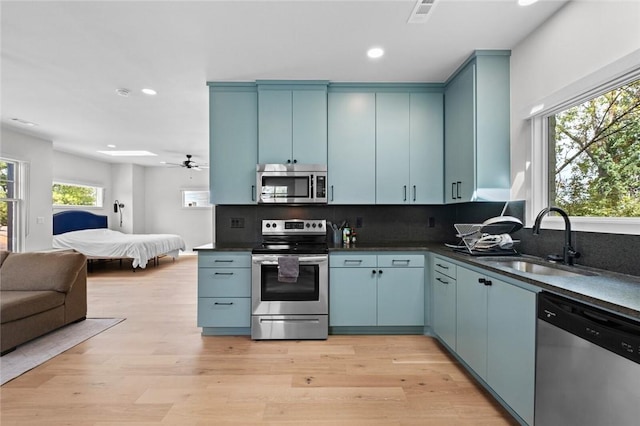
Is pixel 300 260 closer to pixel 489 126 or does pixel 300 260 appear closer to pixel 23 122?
pixel 489 126

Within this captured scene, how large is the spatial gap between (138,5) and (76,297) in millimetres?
3087

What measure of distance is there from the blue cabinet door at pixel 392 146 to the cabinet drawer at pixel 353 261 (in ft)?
2.30

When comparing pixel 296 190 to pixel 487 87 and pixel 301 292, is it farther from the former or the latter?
pixel 487 87

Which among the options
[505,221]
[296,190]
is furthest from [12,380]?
[505,221]

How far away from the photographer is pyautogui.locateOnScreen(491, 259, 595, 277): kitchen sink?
183 cm

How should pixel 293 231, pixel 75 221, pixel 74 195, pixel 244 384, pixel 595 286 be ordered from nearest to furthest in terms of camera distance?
pixel 595 286, pixel 244 384, pixel 293 231, pixel 75 221, pixel 74 195

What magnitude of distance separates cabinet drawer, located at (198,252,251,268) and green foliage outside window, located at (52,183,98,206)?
607cm

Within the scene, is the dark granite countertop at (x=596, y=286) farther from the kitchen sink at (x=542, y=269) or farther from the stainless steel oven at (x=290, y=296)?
the stainless steel oven at (x=290, y=296)

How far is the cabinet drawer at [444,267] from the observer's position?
8.12ft

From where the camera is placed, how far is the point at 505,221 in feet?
7.73

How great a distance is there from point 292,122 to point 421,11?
5.12 feet

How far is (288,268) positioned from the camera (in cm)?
288

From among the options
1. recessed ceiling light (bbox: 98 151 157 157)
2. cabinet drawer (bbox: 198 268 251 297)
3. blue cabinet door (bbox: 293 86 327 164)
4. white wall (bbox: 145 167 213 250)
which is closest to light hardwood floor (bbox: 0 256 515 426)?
cabinet drawer (bbox: 198 268 251 297)

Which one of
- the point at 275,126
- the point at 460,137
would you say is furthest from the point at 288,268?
the point at 460,137
